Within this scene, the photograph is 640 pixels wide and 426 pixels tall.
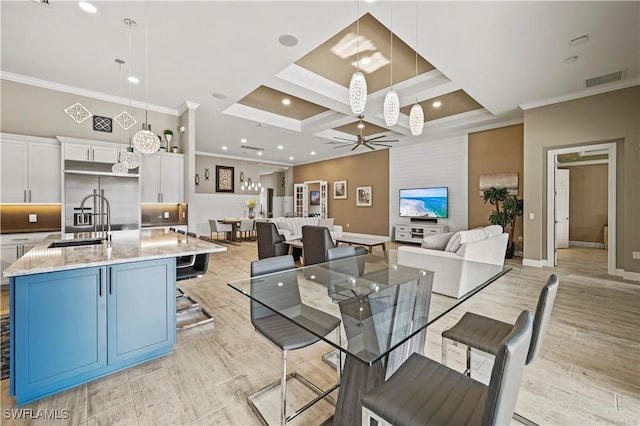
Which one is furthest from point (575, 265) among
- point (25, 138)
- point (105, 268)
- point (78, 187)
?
point (25, 138)

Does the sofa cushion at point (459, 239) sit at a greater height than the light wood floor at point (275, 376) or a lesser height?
greater

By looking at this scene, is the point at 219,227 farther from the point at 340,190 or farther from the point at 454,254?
the point at 454,254

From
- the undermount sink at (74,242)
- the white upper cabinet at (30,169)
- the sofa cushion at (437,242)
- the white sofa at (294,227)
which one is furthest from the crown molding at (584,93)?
the white upper cabinet at (30,169)

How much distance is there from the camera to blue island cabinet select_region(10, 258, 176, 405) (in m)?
1.67

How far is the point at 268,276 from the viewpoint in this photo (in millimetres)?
2025

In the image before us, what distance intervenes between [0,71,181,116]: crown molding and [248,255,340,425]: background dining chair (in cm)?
450

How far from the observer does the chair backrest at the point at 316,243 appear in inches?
172

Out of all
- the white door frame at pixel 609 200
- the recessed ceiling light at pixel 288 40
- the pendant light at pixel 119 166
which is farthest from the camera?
the white door frame at pixel 609 200

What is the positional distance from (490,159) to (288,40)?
5.94 metres

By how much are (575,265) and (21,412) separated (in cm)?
795

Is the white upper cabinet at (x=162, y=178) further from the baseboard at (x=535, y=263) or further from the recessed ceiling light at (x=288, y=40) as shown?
the baseboard at (x=535, y=263)

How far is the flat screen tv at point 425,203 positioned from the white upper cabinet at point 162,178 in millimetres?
6256

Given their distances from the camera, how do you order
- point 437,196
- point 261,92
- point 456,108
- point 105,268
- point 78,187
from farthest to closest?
point 437,196 < point 456,108 < point 261,92 < point 78,187 < point 105,268

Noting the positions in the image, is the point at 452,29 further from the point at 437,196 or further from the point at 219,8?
the point at 437,196
